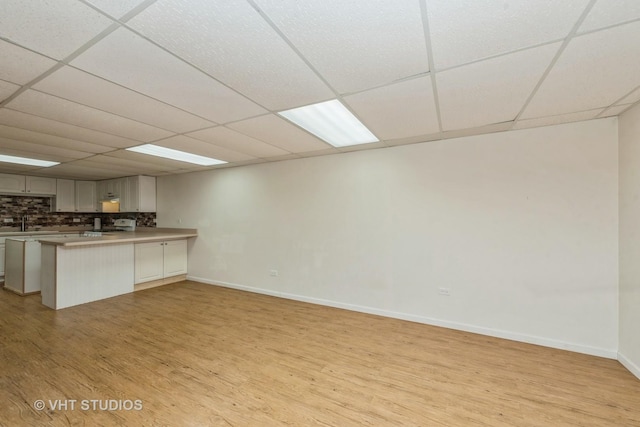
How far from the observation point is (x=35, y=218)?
5.98 meters

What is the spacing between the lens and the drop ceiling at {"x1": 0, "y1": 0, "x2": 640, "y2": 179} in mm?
1214

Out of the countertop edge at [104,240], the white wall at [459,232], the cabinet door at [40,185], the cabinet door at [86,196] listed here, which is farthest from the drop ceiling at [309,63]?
the cabinet door at [86,196]

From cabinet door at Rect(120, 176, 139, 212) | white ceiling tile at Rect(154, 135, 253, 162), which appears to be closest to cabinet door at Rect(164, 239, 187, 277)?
cabinet door at Rect(120, 176, 139, 212)

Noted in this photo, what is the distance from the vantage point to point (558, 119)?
2568 mm

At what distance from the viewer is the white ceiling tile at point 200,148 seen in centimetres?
322

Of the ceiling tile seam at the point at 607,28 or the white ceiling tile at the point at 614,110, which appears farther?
the white ceiling tile at the point at 614,110

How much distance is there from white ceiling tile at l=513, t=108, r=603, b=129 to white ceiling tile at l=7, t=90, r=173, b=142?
12.5ft

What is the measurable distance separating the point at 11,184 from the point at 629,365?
9621mm

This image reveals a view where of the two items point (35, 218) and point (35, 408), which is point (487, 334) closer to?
point (35, 408)

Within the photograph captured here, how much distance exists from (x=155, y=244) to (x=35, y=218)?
354 cm

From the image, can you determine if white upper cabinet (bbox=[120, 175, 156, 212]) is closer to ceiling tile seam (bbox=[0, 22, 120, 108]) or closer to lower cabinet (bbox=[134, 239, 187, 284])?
lower cabinet (bbox=[134, 239, 187, 284])

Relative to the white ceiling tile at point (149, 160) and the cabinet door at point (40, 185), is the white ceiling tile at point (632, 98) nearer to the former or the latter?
the white ceiling tile at point (149, 160)

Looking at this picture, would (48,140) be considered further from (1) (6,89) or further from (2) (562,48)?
(2) (562,48)

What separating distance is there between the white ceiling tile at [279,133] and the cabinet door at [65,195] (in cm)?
595
